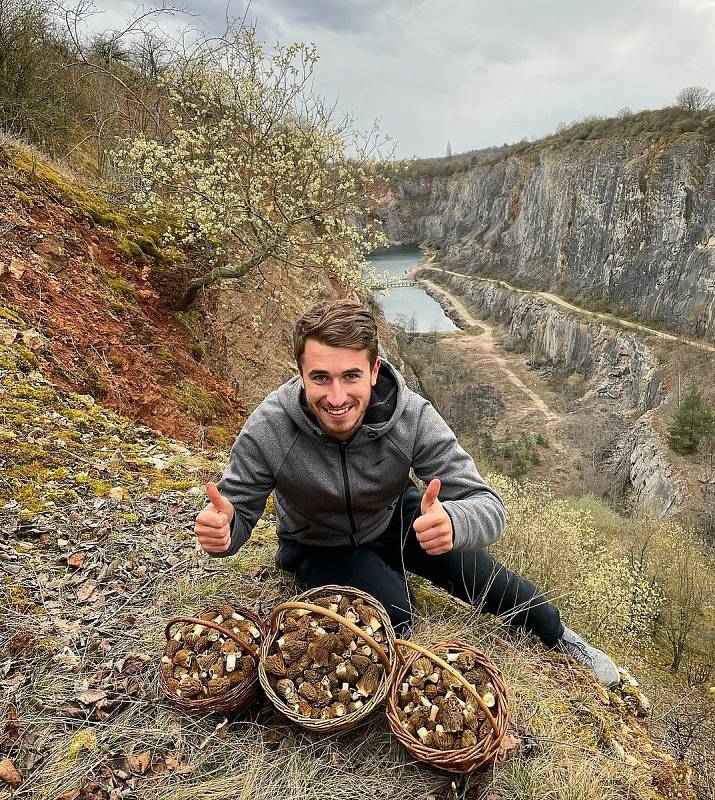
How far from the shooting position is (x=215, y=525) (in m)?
2.11

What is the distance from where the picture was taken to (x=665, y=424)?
31000 millimetres

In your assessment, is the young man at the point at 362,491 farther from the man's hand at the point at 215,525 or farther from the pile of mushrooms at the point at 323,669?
the pile of mushrooms at the point at 323,669

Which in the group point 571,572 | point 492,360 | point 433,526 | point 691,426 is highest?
point 433,526

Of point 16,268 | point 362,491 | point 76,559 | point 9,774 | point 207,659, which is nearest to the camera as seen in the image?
point 9,774

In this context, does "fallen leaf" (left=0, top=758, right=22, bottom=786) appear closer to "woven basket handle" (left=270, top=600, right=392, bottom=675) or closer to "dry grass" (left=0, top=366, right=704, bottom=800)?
"dry grass" (left=0, top=366, right=704, bottom=800)

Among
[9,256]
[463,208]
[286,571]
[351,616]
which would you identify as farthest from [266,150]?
[463,208]

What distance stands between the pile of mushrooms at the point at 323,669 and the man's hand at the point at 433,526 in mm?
456

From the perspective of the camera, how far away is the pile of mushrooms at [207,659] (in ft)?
6.80

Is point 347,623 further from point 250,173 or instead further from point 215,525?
point 250,173

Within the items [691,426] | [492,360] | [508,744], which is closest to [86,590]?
[508,744]

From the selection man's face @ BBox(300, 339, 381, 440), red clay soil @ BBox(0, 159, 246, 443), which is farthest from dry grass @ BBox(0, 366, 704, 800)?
red clay soil @ BBox(0, 159, 246, 443)

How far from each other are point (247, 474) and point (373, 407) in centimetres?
69

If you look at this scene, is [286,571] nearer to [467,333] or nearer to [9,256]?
[9,256]

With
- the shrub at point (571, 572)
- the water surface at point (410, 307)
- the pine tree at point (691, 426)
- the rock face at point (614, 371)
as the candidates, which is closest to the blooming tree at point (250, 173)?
the shrub at point (571, 572)
